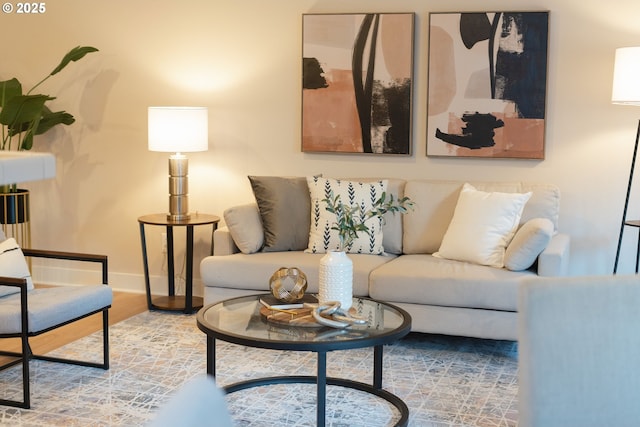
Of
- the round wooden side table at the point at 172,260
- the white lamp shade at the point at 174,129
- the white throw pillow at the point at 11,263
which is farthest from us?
the round wooden side table at the point at 172,260

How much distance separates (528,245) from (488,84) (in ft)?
3.86

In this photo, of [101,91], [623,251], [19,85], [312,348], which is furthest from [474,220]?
[19,85]

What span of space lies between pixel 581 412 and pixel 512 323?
2604mm

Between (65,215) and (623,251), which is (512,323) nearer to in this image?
(623,251)

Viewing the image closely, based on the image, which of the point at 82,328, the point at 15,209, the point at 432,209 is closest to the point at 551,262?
the point at 432,209

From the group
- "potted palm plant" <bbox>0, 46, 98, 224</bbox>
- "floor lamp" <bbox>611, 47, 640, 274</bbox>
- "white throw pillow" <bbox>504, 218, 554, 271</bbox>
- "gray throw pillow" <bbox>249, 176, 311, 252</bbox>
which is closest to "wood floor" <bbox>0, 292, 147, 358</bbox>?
"potted palm plant" <bbox>0, 46, 98, 224</bbox>

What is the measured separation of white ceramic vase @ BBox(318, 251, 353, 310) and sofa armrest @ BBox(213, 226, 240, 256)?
146 centimetres

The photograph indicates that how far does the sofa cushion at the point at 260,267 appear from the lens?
4.61 metres

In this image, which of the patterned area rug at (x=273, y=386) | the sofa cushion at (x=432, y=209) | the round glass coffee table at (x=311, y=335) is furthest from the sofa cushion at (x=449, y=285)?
the round glass coffee table at (x=311, y=335)

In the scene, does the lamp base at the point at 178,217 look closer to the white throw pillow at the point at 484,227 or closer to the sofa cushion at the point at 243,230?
the sofa cushion at the point at 243,230

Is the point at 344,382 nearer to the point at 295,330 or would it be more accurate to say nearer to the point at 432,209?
the point at 295,330

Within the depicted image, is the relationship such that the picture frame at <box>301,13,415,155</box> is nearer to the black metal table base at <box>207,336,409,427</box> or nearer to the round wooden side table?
the round wooden side table

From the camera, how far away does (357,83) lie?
531 centimetres

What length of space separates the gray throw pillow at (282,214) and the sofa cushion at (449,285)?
65 cm
